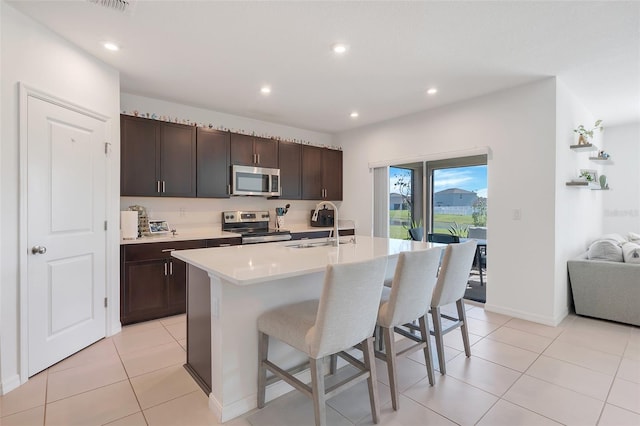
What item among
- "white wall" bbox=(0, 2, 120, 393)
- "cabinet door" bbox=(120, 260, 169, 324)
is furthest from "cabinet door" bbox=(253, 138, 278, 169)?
"white wall" bbox=(0, 2, 120, 393)

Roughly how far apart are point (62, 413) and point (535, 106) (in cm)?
A: 468

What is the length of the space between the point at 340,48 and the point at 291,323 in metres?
2.17

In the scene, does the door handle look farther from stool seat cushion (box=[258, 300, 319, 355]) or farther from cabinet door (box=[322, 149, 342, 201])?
cabinet door (box=[322, 149, 342, 201])

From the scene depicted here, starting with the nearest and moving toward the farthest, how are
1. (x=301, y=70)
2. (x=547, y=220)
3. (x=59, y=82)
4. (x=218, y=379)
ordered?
(x=218, y=379)
(x=59, y=82)
(x=301, y=70)
(x=547, y=220)

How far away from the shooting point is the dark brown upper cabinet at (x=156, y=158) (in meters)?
3.43

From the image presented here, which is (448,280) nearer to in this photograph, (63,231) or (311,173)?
(63,231)

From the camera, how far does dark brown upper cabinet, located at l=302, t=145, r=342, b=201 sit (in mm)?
5098

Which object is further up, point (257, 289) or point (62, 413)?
point (257, 289)

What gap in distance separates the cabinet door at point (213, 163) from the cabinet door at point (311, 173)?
129 cm

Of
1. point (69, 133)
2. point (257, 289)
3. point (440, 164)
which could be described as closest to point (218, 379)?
point (257, 289)

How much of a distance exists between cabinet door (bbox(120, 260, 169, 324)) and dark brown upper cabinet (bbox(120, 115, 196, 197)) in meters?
0.83

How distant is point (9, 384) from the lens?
209cm

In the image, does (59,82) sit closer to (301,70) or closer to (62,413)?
(301,70)

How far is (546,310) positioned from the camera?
10.8ft
